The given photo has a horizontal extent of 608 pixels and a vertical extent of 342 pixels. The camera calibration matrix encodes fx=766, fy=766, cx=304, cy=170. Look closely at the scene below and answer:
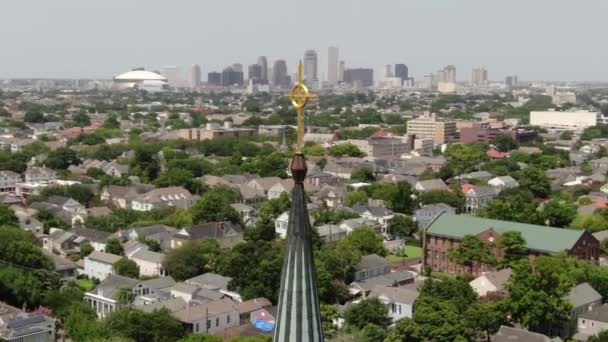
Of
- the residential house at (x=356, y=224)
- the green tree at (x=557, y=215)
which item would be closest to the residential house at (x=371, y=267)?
the residential house at (x=356, y=224)

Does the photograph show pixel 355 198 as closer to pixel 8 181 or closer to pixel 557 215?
pixel 557 215

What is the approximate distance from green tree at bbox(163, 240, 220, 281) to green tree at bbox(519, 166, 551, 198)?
69.5ft

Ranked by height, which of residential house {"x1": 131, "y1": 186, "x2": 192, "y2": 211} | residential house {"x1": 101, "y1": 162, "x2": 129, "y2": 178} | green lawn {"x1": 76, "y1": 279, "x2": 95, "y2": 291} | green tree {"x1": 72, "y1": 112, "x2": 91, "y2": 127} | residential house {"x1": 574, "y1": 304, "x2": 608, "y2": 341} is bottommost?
green lawn {"x1": 76, "y1": 279, "x2": 95, "y2": 291}

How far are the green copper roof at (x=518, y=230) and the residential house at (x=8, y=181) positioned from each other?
2394 cm

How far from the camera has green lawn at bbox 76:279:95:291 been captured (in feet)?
78.4

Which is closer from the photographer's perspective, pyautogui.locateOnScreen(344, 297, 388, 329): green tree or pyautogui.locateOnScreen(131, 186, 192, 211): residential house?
Answer: pyautogui.locateOnScreen(344, 297, 388, 329): green tree

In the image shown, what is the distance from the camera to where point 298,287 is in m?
3.94

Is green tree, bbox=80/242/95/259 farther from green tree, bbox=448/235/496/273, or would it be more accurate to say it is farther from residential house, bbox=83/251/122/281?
green tree, bbox=448/235/496/273

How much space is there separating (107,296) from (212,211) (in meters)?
10.00

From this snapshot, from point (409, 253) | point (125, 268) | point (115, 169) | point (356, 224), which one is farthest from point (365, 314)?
point (115, 169)

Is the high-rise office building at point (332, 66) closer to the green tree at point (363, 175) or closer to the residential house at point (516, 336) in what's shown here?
the green tree at point (363, 175)

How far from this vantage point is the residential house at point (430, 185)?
39.8 metres

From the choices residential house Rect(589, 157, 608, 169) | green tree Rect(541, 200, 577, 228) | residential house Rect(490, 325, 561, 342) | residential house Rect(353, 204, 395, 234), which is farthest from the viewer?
residential house Rect(589, 157, 608, 169)

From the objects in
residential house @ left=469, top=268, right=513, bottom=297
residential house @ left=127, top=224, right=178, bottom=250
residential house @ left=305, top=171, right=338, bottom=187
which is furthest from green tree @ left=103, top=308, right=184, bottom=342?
residential house @ left=305, top=171, right=338, bottom=187
